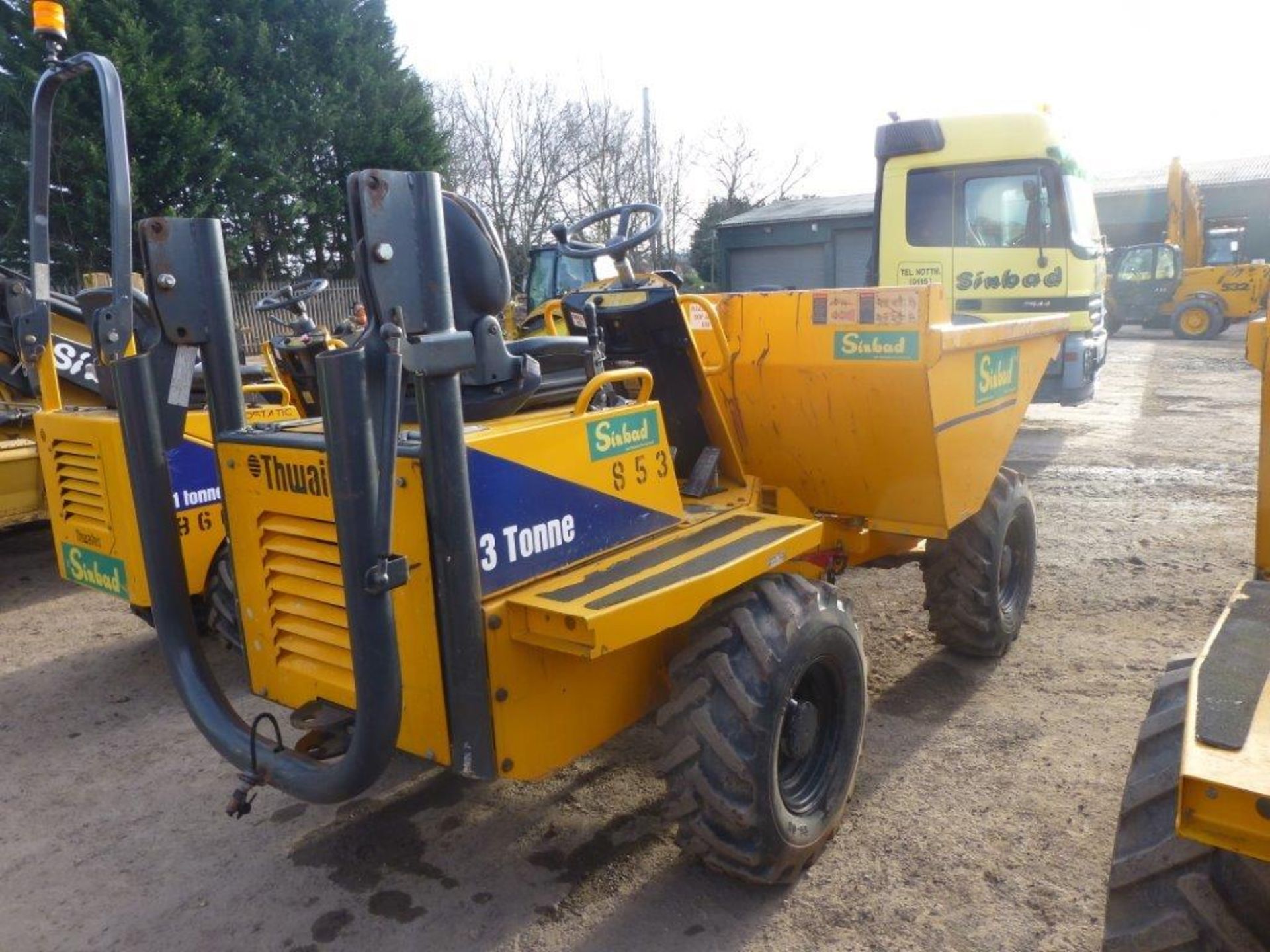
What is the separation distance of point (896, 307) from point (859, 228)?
52.0 ft

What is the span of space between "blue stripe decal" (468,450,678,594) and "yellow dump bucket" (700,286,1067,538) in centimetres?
119

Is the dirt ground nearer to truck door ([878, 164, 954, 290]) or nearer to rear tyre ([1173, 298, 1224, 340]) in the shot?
truck door ([878, 164, 954, 290])

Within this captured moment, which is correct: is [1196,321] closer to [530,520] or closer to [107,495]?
[107,495]

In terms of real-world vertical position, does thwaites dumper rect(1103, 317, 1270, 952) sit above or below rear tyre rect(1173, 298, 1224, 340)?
above

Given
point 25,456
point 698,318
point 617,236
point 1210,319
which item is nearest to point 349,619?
point 617,236

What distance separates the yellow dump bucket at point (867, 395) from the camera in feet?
11.6

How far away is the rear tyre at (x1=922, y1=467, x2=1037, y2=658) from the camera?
430 cm

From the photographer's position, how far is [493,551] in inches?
96.3

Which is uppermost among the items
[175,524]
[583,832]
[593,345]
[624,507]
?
[593,345]

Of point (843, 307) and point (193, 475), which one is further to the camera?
point (193, 475)

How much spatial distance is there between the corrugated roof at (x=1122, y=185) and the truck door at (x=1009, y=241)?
11.2 meters

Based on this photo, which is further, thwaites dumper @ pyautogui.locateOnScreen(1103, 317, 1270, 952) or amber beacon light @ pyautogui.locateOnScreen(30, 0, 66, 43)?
amber beacon light @ pyautogui.locateOnScreen(30, 0, 66, 43)

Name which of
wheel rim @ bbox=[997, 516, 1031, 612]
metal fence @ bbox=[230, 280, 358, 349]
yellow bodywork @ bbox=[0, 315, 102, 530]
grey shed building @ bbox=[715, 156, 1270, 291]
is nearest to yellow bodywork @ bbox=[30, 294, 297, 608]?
yellow bodywork @ bbox=[0, 315, 102, 530]

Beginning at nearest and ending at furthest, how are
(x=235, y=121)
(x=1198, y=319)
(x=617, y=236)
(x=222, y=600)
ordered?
(x=617, y=236) < (x=222, y=600) < (x=235, y=121) < (x=1198, y=319)
